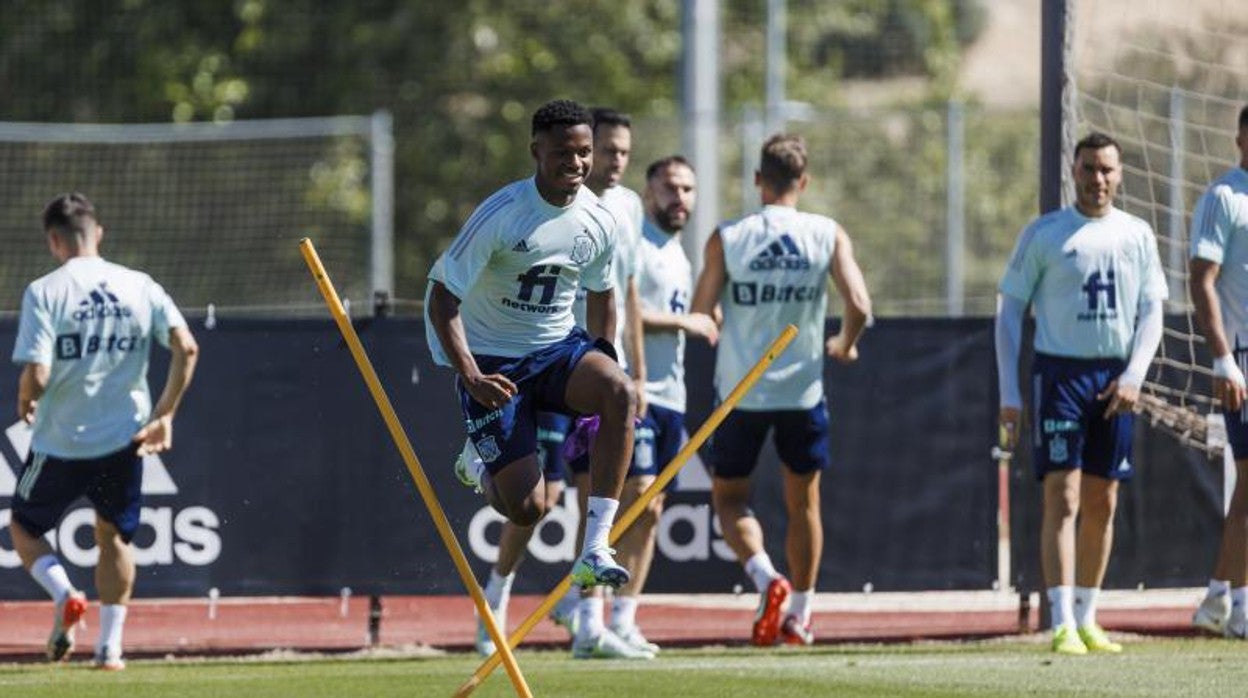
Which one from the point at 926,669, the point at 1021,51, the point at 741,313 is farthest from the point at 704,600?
the point at 1021,51

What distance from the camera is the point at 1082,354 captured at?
38.2 ft

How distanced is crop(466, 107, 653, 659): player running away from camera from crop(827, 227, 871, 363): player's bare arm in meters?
1.03

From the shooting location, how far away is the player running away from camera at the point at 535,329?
30.6ft

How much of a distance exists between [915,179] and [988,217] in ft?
10.6

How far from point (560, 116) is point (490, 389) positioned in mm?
1045

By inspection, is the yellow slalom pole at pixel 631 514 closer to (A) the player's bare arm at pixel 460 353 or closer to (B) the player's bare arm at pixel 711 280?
(A) the player's bare arm at pixel 460 353

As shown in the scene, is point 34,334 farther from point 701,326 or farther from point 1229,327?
point 1229,327

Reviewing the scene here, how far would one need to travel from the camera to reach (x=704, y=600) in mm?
13797

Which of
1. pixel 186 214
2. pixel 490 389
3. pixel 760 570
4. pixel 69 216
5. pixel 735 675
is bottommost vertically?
pixel 735 675

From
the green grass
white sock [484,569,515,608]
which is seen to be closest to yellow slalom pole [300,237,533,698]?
the green grass

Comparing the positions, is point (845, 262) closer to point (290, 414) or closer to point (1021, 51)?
point (290, 414)

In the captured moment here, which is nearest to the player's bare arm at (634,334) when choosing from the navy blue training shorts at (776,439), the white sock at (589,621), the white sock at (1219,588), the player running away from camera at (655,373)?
the player running away from camera at (655,373)

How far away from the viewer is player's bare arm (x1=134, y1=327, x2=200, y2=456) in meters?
11.9

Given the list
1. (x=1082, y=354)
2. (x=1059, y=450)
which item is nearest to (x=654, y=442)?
(x=1059, y=450)
